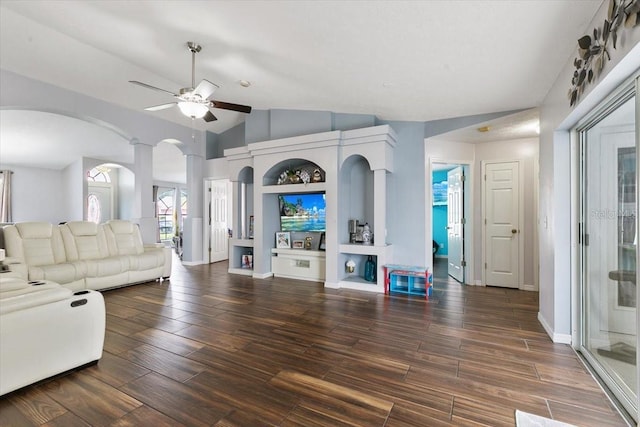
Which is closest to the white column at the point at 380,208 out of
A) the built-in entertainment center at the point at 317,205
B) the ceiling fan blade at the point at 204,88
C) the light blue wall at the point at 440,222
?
the built-in entertainment center at the point at 317,205

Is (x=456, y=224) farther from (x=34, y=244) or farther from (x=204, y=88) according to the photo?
(x=34, y=244)

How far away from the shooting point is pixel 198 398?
1881 millimetres

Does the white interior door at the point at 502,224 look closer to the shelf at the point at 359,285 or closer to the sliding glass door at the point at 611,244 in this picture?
the shelf at the point at 359,285

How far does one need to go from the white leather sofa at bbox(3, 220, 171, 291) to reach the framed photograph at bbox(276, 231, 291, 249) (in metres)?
1.98

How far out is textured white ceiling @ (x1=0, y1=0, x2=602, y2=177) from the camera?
2273 mm

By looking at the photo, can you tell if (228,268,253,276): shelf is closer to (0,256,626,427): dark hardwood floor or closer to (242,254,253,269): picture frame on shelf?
(242,254,253,269): picture frame on shelf

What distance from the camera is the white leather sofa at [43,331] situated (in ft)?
6.04

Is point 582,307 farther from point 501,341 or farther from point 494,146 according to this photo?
point 494,146

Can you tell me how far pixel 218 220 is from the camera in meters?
7.49

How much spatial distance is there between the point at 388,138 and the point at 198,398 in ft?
13.0

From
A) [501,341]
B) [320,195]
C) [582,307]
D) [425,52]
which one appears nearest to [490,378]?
[501,341]

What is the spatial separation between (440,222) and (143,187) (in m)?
7.43

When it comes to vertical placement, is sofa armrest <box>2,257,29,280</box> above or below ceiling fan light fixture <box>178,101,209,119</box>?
below

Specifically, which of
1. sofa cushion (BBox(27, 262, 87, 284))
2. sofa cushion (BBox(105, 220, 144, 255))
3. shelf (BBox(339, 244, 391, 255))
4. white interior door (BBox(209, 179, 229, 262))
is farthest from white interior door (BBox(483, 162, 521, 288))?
sofa cushion (BBox(27, 262, 87, 284))
